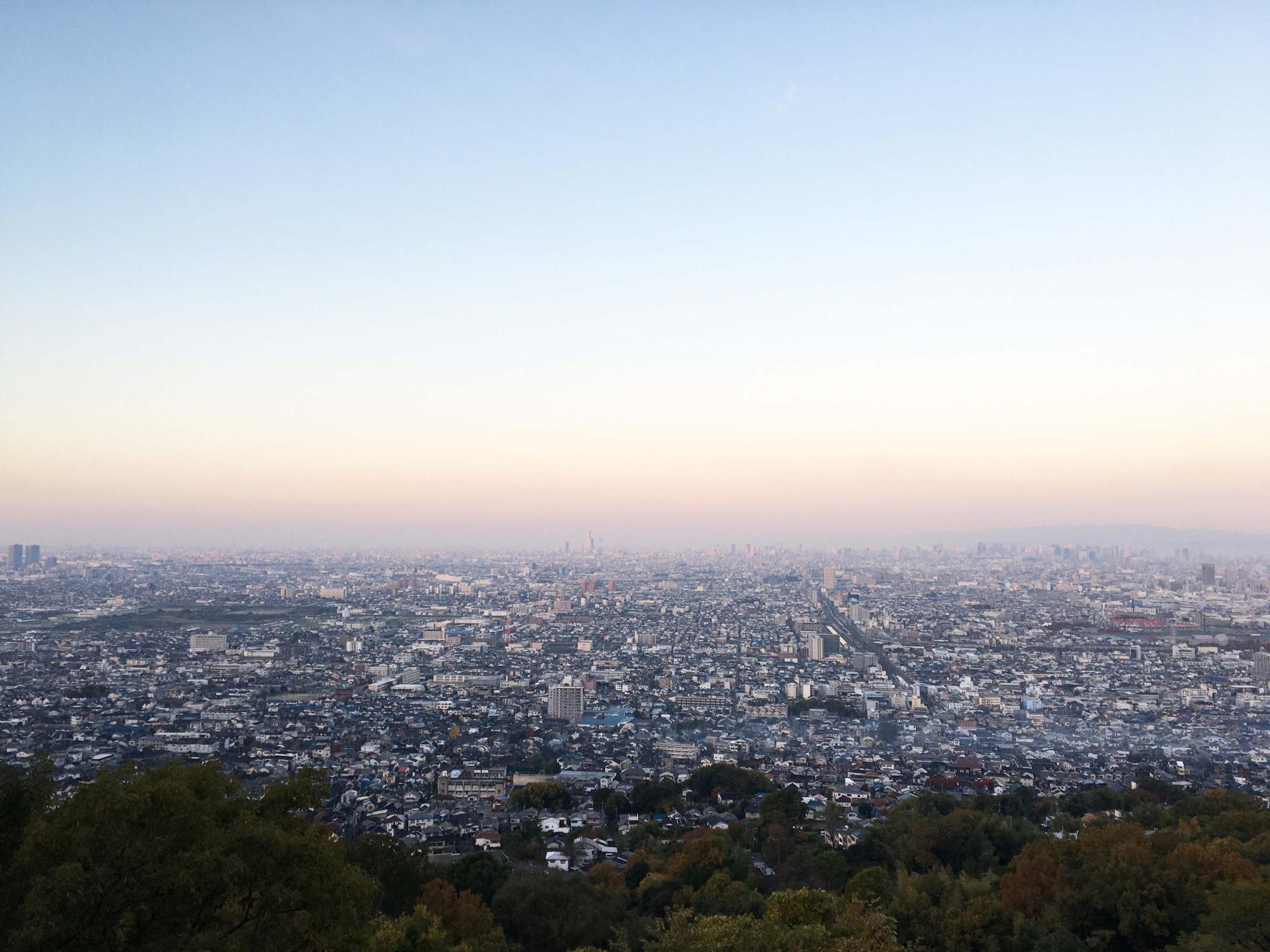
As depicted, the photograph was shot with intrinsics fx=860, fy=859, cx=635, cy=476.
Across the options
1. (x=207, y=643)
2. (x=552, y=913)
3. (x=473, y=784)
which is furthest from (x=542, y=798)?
(x=207, y=643)

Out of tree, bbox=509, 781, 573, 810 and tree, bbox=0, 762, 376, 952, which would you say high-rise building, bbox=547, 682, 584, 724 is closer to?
tree, bbox=509, 781, 573, 810

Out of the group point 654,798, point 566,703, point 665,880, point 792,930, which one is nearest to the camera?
point 792,930

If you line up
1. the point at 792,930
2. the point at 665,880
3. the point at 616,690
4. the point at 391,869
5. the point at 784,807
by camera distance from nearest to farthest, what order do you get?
1. the point at 792,930
2. the point at 391,869
3. the point at 665,880
4. the point at 784,807
5. the point at 616,690

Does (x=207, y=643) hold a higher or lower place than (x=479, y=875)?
lower

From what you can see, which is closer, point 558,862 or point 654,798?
point 558,862

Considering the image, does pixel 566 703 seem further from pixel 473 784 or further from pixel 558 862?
pixel 558 862

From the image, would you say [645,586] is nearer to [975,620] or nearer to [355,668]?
[975,620]

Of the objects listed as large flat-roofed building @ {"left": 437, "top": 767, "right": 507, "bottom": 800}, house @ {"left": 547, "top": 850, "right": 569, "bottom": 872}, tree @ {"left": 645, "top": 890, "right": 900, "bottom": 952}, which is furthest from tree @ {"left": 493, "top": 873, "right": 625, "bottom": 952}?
large flat-roofed building @ {"left": 437, "top": 767, "right": 507, "bottom": 800}

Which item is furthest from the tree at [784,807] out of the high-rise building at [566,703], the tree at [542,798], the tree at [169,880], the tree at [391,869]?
the tree at [169,880]
